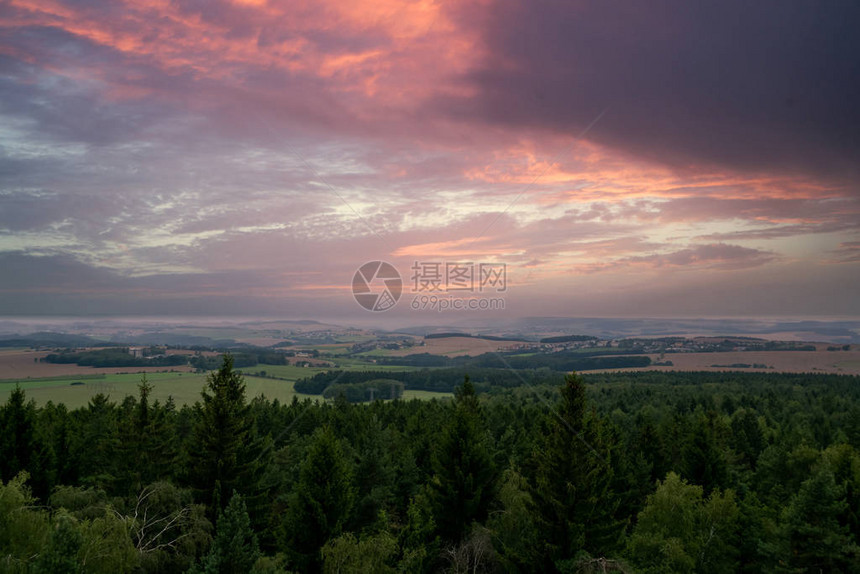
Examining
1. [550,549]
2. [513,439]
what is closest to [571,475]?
[550,549]

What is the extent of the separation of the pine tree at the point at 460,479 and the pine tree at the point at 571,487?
22.3ft

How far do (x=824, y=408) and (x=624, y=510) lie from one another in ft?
243

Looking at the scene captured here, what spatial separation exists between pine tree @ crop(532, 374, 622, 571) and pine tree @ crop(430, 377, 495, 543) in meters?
6.80

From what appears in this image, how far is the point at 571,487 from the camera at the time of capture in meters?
29.0

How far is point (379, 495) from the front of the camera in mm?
36594

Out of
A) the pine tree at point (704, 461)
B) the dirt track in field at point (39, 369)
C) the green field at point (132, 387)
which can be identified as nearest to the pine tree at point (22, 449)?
the green field at point (132, 387)

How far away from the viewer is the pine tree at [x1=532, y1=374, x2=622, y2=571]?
1144 inches

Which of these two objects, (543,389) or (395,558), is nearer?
(395,558)

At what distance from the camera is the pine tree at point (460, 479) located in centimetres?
3534

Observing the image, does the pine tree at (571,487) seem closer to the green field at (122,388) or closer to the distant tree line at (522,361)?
the green field at (122,388)

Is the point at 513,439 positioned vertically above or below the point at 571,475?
below

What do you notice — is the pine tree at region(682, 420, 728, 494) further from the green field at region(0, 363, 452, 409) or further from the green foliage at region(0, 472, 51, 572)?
the green field at region(0, 363, 452, 409)

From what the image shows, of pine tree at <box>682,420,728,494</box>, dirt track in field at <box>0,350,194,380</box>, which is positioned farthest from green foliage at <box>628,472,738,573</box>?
dirt track in field at <box>0,350,194,380</box>

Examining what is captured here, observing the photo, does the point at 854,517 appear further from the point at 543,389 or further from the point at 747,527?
the point at 543,389
